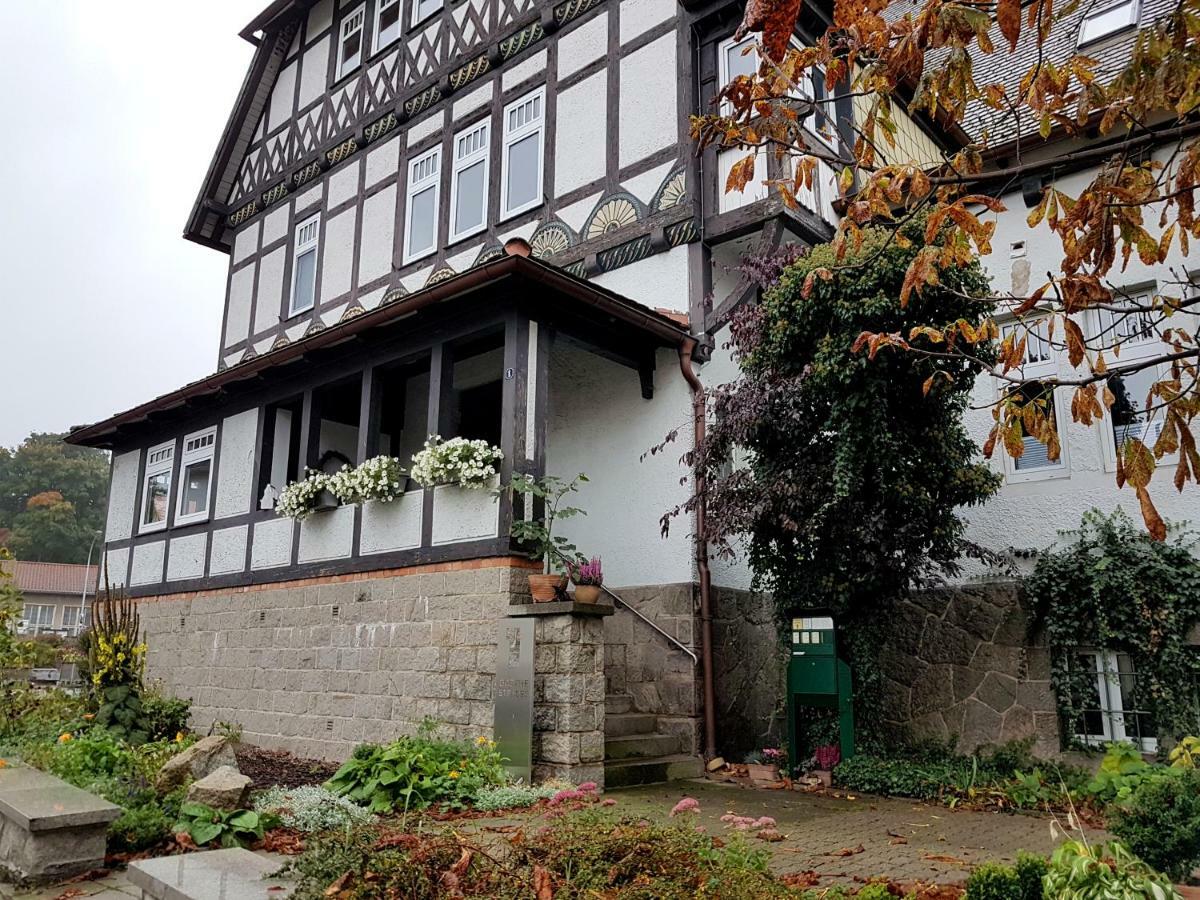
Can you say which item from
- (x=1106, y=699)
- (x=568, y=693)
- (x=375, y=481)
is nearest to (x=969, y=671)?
(x=1106, y=699)

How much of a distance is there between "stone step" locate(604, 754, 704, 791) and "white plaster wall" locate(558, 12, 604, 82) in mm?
7699

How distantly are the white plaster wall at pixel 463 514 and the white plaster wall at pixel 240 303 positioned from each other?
860 cm

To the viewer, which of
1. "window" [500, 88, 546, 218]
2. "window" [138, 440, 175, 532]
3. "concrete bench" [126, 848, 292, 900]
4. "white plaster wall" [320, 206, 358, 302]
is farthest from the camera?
"white plaster wall" [320, 206, 358, 302]

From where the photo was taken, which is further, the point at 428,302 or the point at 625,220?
the point at 625,220

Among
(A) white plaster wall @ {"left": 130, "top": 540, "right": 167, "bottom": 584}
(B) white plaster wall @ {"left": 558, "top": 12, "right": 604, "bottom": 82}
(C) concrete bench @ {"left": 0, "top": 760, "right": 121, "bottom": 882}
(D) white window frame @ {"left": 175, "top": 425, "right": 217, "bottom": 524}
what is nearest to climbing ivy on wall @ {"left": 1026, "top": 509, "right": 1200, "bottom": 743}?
(C) concrete bench @ {"left": 0, "top": 760, "right": 121, "bottom": 882}

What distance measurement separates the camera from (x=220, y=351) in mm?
16047

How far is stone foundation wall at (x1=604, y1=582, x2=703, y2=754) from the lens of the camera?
27.7 ft

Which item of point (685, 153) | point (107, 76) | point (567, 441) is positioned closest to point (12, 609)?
point (567, 441)

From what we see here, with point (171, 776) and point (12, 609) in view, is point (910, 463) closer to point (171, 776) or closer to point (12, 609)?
point (171, 776)

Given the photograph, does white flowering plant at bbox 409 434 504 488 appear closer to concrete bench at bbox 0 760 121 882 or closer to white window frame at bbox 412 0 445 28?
concrete bench at bbox 0 760 121 882

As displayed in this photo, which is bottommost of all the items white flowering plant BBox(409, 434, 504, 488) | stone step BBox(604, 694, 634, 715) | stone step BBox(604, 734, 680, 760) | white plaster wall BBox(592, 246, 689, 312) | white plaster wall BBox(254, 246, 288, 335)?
stone step BBox(604, 734, 680, 760)

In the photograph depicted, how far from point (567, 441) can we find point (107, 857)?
6.19m

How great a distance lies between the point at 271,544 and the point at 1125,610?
27.1ft

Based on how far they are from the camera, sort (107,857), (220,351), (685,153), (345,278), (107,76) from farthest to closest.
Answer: (107,76), (220,351), (345,278), (685,153), (107,857)
